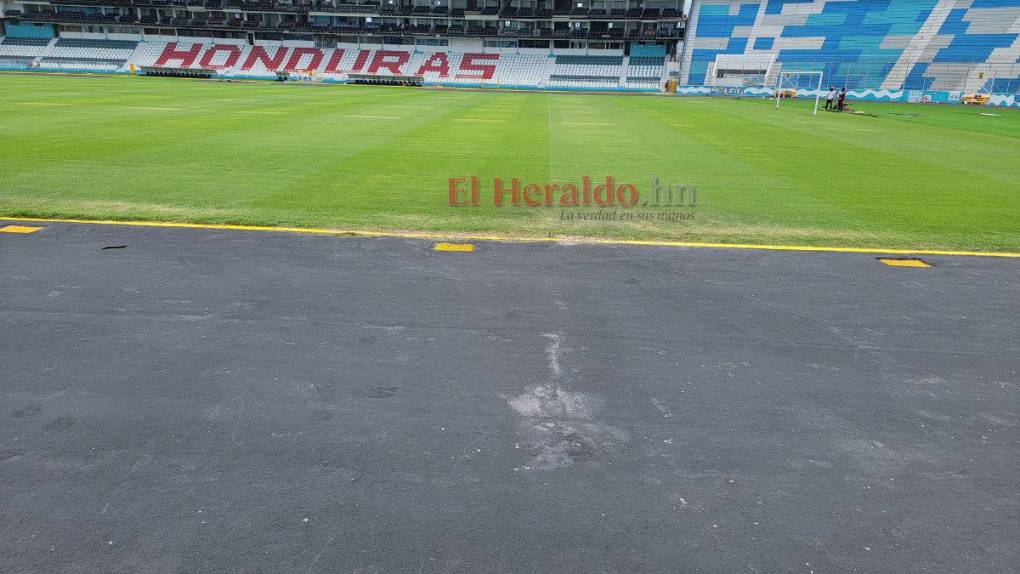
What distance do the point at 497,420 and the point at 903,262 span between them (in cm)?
601

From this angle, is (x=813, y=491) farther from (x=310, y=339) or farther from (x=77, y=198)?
(x=77, y=198)

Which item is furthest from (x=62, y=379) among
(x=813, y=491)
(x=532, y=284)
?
(x=813, y=491)

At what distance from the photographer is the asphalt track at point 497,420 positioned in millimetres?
2719

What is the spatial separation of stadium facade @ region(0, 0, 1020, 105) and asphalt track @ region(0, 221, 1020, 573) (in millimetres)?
49084

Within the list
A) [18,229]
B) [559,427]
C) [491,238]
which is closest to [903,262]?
[491,238]

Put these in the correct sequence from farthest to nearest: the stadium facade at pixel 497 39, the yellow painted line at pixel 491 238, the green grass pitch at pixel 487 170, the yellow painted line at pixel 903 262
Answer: the stadium facade at pixel 497 39, the green grass pitch at pixel 487 170, the yellow painted line at pixel 491 238, the yellow painted line at pixel 903 262

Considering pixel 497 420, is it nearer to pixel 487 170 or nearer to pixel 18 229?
pixel 18 229

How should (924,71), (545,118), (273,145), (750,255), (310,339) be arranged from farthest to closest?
(924,71) → (545,118) → (273,145) → (750,255) → (310,339)

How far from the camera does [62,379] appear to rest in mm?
3939

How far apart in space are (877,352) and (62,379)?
6307 mm

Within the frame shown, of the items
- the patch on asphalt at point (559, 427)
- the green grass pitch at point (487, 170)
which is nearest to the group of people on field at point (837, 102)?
the green grass pitch at point (487, 170)

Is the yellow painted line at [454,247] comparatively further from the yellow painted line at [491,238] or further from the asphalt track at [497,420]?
the asphalt track at [497,420]

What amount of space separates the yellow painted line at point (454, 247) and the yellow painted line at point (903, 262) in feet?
16.9

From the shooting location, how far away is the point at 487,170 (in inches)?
474
